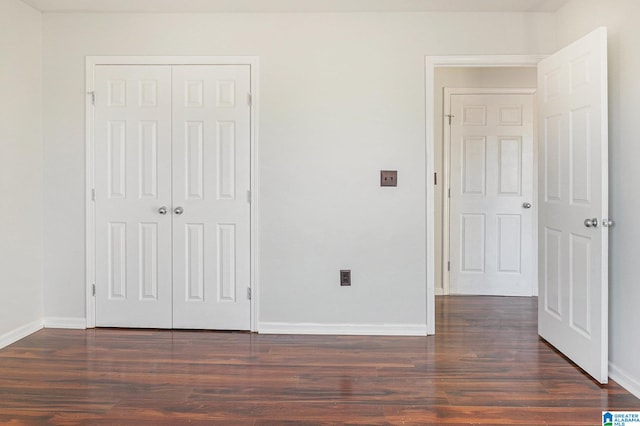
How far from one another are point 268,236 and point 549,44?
2.46 metres

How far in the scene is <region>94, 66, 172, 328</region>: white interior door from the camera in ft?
12.0

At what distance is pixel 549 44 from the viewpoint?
3.56 meters

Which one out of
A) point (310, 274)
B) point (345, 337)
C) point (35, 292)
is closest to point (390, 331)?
point (345, 337)

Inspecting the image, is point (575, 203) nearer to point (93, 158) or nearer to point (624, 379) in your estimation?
point (624, 379)

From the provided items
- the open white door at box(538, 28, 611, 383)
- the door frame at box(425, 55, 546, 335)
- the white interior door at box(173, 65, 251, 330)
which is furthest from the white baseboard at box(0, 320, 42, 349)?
the open white door at box(538, 28, 611, 383)

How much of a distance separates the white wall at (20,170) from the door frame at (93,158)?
13.9 inches

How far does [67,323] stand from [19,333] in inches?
13.1

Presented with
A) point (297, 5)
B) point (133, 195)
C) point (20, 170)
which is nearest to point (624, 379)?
point (297, 5)

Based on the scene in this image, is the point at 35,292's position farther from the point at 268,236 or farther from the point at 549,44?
the point at 549,44

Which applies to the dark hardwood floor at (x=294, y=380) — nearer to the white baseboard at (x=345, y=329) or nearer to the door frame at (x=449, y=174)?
the white baseboard at (x=345, y=329)

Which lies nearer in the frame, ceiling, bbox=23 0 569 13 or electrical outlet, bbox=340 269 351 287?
ceiling, bbox=23 0 569 13

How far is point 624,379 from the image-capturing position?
8.71ft

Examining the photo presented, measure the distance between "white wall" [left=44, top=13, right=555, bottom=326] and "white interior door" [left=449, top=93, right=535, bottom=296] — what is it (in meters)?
1.36

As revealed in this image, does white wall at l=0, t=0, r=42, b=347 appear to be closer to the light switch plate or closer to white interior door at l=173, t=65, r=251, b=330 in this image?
white interior door at l=173, t=65, r=251, b=330
